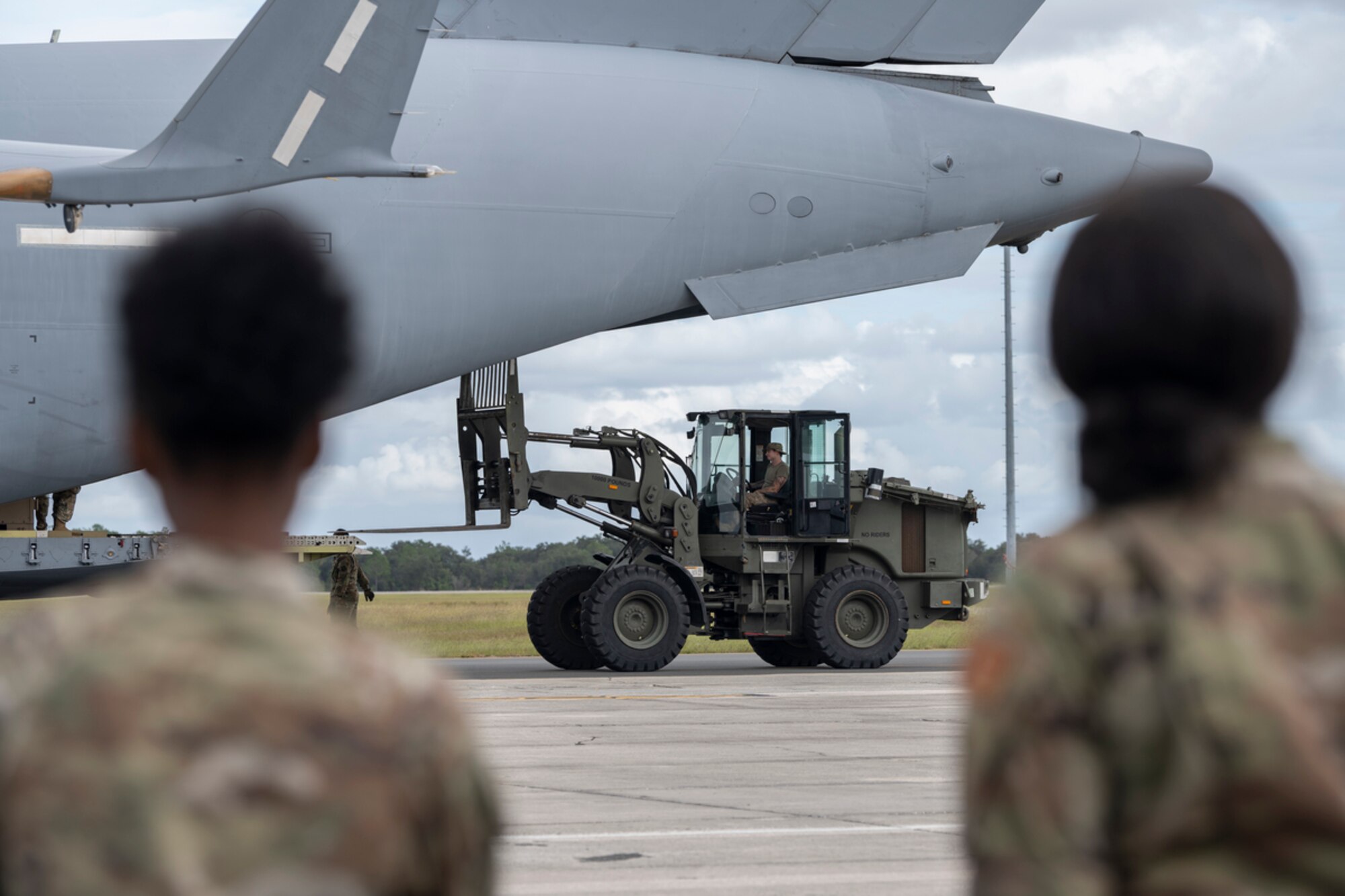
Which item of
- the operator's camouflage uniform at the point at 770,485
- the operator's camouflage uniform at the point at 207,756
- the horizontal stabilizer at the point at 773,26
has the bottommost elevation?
the operator's camouflage uniform at the point at 207,756

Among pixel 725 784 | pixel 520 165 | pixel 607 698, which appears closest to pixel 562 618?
pixel 607 698

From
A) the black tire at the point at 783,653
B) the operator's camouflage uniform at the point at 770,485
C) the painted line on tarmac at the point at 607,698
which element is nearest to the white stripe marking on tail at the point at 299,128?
the painted line on tarmac at the point at 607,698

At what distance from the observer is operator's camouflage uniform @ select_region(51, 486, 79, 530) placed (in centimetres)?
1545

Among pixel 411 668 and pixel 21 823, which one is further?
pixel 411 668

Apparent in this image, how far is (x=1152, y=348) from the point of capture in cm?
176

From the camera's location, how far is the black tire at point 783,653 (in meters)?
19.5

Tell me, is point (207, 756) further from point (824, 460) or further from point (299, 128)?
point (824, 460)

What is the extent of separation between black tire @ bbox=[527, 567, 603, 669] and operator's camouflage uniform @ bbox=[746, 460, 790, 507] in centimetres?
212

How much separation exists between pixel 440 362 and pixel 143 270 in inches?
568

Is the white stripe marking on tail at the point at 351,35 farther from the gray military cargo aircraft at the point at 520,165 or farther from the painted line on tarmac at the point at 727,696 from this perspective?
the painted line on tarmac at the point at 727,696

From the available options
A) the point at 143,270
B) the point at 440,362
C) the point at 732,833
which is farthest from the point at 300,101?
the point at 143,270

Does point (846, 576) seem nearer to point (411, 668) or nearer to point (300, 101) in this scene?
point (300, 101)

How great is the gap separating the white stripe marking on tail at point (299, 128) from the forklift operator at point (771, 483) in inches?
290

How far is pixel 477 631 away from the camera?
32219mm
